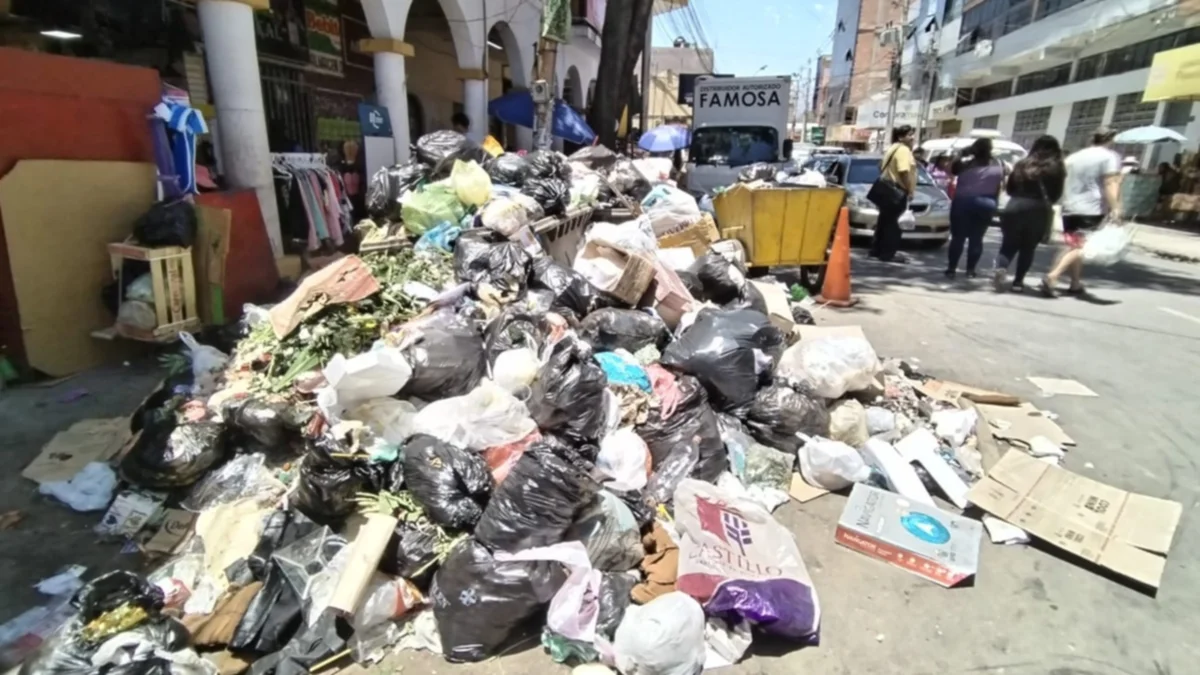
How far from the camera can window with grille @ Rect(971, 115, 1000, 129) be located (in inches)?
1110

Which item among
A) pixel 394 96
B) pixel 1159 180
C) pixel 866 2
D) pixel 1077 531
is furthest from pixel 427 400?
pixel 866 2

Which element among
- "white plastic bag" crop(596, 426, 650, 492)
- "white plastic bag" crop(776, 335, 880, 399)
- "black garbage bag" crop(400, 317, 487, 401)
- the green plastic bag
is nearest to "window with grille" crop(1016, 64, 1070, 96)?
"white plastic bag" crop(776, 335, 880, 399)

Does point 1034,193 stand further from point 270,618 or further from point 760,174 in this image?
point 270,618

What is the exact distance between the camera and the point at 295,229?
6102mm

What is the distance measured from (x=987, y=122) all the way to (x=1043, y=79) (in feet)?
18.9

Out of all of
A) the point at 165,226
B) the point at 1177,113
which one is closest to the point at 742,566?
the point at 165,226

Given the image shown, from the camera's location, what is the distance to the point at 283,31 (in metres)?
7.93

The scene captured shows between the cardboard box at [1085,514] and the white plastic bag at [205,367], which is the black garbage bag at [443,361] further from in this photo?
the cardboard box at [1085,514]

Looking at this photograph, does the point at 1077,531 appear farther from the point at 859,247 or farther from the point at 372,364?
the point at 859,247

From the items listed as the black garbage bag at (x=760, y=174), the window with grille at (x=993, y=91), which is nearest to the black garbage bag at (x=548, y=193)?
the black garbage bag at (x=760, y=174)

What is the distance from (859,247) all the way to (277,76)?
28.1 feet

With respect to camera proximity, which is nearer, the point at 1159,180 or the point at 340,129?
the point at 340,129

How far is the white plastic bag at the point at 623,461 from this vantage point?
2807mm

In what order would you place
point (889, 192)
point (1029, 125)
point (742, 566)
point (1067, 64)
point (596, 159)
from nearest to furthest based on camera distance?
point (742, 566) → point (596, 159) → point (889, 192) → point (1067, 64) → point (1029, 125)
